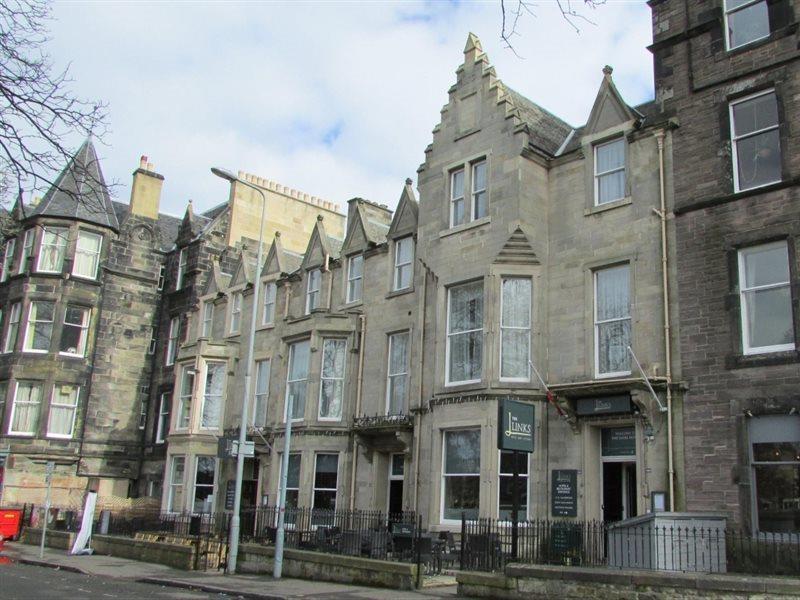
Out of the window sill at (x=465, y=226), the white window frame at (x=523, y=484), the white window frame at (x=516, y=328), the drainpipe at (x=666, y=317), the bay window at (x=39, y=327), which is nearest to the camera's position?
the drainpipe at (x=666, y=317)

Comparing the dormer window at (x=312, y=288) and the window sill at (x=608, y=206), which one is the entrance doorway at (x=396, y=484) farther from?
the window sill at (x=608, y=206)

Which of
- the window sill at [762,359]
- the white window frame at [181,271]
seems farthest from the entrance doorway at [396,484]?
the white window frame at [181,271]

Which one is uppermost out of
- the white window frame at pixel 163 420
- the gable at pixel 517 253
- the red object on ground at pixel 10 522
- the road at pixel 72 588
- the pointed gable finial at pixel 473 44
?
the pointed gable finial at pixel 473 44

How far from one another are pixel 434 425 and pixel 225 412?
540 inches

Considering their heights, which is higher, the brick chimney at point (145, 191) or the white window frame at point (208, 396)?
the brick chimney at point (145, 191)

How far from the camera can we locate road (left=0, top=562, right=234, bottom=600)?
15.9m

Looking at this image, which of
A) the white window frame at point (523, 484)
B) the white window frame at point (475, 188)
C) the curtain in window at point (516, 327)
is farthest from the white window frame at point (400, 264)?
the white window frame at point (523, 484)

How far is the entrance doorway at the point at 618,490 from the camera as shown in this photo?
19.4 m

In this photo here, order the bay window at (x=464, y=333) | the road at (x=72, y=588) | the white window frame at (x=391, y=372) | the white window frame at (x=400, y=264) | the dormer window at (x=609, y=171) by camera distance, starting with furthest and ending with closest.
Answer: the white window frame at (x=400, y=264)
the white window frame at (x=391, y=372)
the bay window at (x=464, y=333)
the dormer window at (x=609, y=171)
the road at (x=72, y=588)

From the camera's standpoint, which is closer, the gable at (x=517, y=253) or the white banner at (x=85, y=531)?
the gable at (x=517, y=253)

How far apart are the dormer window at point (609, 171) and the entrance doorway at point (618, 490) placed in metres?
6.77

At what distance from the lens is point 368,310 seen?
27.7 m

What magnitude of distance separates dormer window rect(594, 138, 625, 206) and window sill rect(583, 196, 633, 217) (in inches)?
7.1

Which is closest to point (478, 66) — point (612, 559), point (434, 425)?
point (434, 425)
